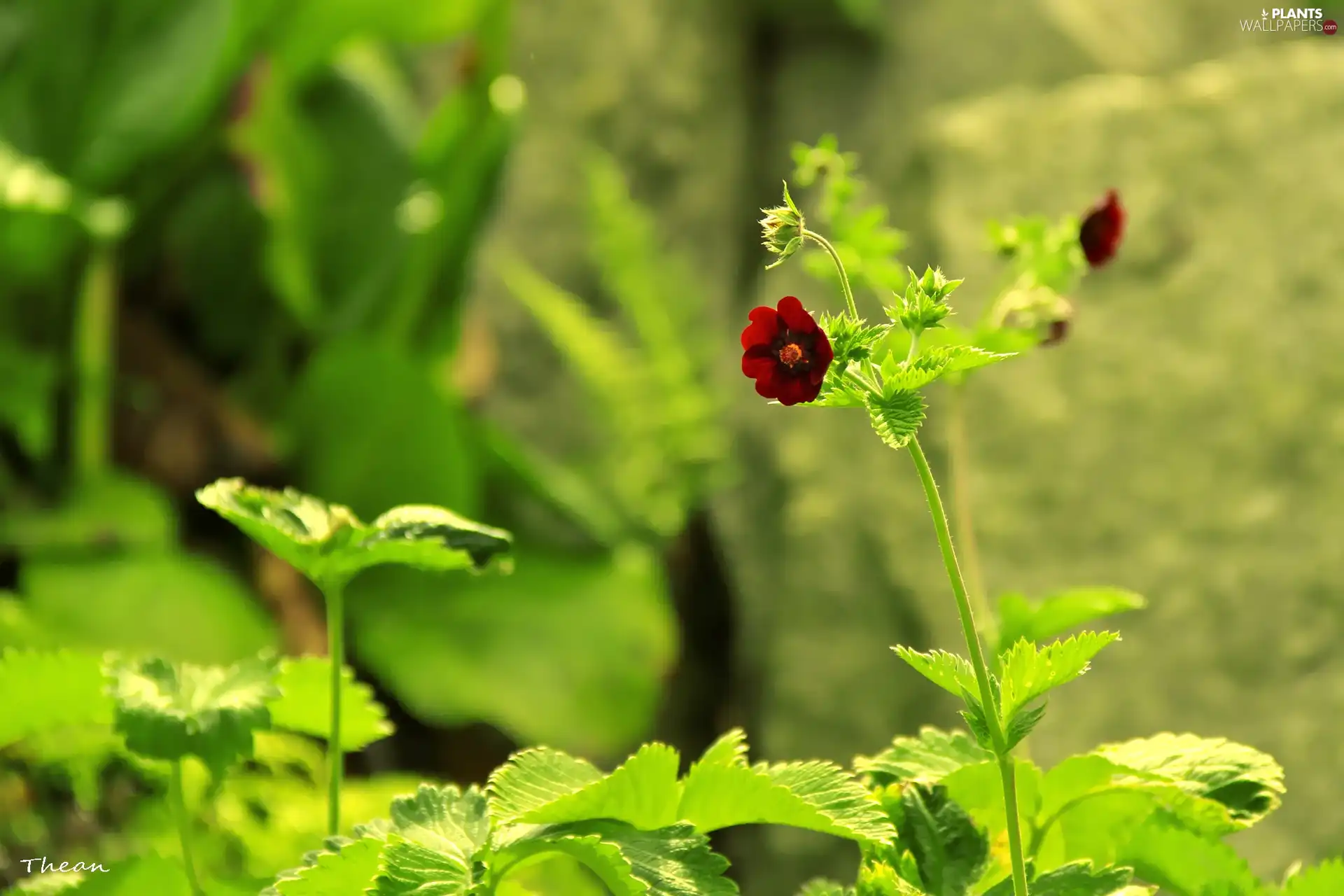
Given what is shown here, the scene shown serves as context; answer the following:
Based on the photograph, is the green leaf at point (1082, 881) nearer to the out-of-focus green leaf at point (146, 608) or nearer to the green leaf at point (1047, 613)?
the green leaf at point (1047, 613)

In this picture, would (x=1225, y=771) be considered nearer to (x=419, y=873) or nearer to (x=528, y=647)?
(x=419, y=873)

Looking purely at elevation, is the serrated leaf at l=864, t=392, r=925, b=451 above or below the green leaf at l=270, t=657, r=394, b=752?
above

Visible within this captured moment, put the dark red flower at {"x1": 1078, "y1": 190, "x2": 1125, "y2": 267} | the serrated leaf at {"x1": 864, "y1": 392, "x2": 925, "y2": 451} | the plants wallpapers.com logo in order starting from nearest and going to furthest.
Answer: the serrated leaf at {"x1": 864, "y1": 392, "x2": 925, "y2": 451} → the dark red flower at {"x1": 1078, "y1": 190, "x2": 1125, "y2": 267} → the plants wallpapers.com logo

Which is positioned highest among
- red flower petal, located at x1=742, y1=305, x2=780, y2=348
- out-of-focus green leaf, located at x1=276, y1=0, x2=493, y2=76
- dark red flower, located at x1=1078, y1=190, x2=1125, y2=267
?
out-of-focus green leaf, located at x1=276, y1=0, x2=493, y2=76

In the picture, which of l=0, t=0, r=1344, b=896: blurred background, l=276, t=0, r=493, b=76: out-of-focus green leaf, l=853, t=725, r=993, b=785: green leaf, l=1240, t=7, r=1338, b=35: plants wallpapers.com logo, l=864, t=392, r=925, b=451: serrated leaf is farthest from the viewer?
l=1240, t=7, r=1338, b=35: plants wallpapers.com logo

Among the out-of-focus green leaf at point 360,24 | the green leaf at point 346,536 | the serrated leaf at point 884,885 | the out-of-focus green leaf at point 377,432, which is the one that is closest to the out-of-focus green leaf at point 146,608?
the out-of-focus green leaf at point 377,432

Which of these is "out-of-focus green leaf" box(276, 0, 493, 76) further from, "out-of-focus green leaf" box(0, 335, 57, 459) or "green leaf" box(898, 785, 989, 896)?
"green leaf" box(898, 785, 989, 896)

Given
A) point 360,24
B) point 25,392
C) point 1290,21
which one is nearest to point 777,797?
point 25,392

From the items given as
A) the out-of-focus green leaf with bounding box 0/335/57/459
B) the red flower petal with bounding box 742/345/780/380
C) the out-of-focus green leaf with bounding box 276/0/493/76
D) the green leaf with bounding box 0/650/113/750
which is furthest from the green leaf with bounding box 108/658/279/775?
the out-of-focus green leaf with bounding box 276/0/493/76

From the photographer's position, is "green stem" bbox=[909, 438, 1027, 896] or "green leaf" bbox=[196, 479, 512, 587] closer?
"green stem" bbox=[909, 438, 1027, 896]
